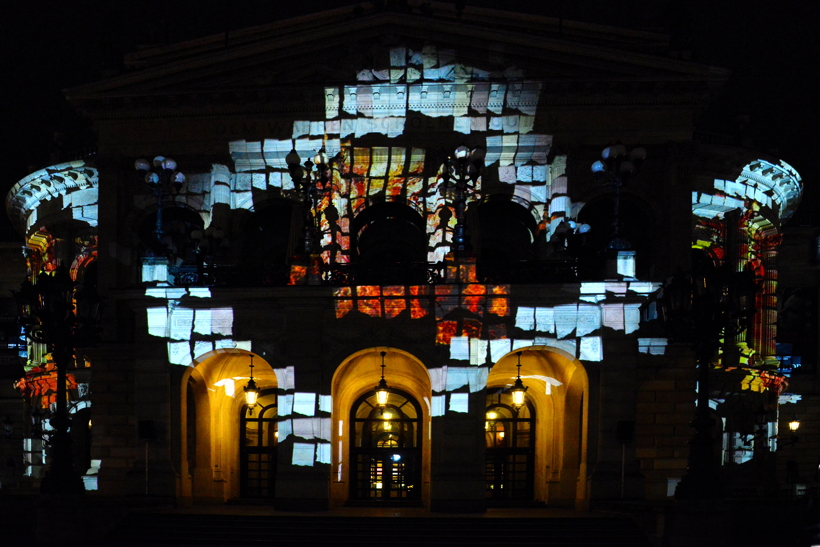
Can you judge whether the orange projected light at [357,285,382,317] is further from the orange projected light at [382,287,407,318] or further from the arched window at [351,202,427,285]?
the arched window at [351,202,427,285]

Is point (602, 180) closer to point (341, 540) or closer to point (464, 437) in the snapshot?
point (464, 437)

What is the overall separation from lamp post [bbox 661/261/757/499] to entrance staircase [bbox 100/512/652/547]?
13.0ft

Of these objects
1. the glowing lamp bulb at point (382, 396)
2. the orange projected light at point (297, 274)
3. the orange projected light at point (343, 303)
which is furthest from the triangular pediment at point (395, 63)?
the glowing lamp bulb at point (382, 396)

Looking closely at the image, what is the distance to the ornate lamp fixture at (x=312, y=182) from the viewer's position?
126 feet

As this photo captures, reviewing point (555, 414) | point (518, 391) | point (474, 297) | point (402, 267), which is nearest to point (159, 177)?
point (402, 267)

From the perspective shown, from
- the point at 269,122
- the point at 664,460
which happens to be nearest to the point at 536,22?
the point at 269,122

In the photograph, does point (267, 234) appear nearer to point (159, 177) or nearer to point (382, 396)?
point (159, 177)

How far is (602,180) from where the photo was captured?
42156mm

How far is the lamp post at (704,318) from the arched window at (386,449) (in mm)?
14109

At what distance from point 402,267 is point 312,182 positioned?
163 inches

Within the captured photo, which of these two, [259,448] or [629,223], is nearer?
[629,223]

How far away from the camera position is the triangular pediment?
42.0 metres

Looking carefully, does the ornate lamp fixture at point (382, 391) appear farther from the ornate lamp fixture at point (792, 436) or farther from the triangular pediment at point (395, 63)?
the ornate lamp fixture at point (792, 436)

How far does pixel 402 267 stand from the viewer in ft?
129
